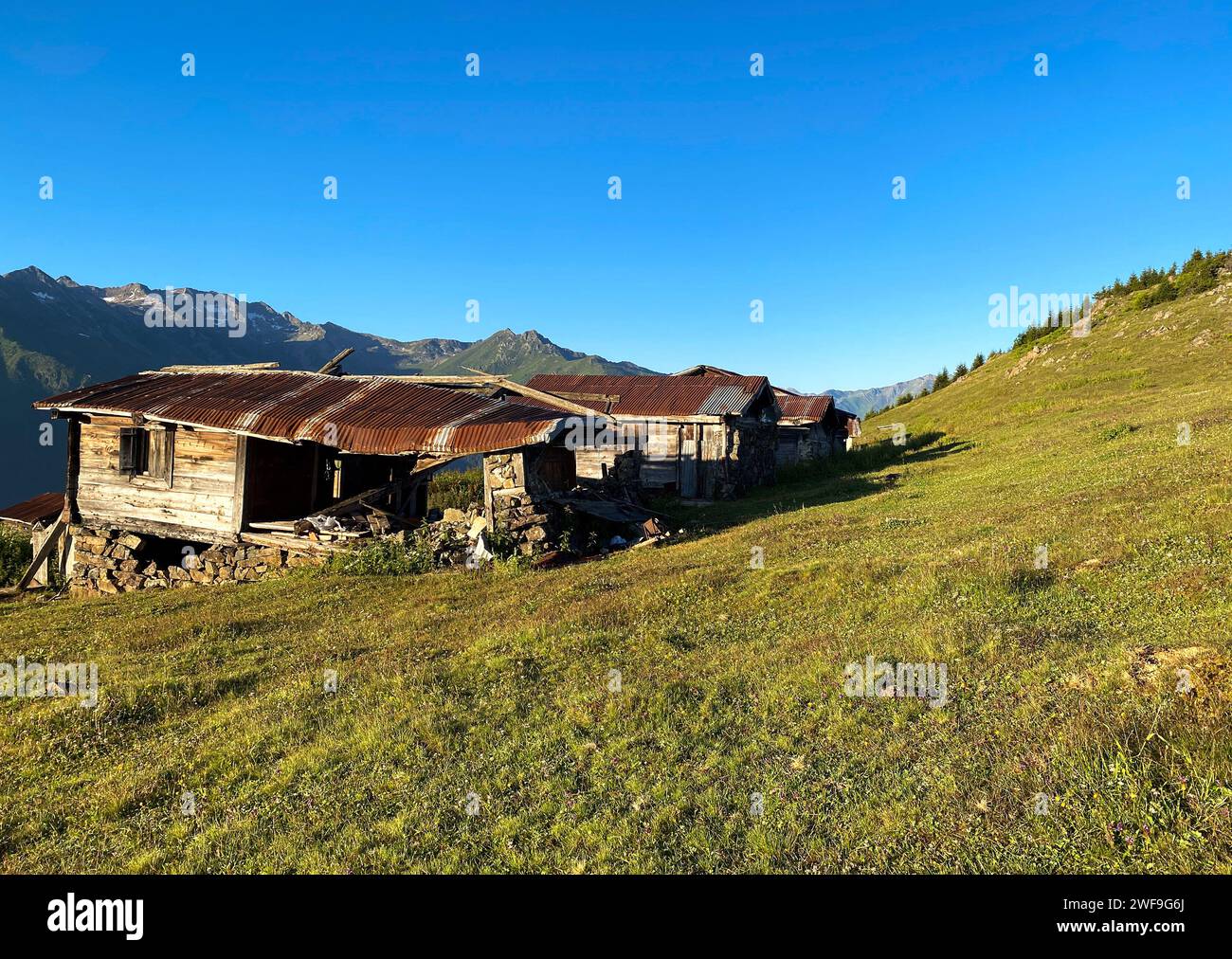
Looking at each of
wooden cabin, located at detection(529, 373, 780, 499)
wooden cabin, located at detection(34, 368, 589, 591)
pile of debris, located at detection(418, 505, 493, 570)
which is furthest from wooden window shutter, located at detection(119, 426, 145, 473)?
wooden cabin, located at detection(529, 373, 780, 499)

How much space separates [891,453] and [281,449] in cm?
2692

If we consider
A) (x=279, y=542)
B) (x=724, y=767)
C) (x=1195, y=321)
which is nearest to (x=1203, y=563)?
(x=724, y=767)

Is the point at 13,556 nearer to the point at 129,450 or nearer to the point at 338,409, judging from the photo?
the point at 129,450

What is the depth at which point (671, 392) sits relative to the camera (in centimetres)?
3084

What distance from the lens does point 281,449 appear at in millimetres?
19328

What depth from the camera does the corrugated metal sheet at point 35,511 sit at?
2328 cm

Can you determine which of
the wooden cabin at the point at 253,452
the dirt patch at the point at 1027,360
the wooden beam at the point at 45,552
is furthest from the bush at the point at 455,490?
the dirt patch at the point at 1027,360

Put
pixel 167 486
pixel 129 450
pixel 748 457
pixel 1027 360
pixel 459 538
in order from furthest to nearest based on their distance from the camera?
pixel 1027 360 < pixel 748 457 < pixel 129 450 < pixel 167 486 < pixel 459 538

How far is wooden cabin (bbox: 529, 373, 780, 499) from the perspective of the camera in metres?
28.2

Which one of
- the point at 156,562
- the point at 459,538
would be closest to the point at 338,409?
the point at 459,538

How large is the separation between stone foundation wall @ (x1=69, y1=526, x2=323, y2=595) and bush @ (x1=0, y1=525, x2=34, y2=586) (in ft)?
11.3

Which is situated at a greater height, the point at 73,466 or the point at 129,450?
the point at 129,450

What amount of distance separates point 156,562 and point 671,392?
68.3 ft

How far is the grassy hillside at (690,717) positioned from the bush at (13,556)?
1054cm
